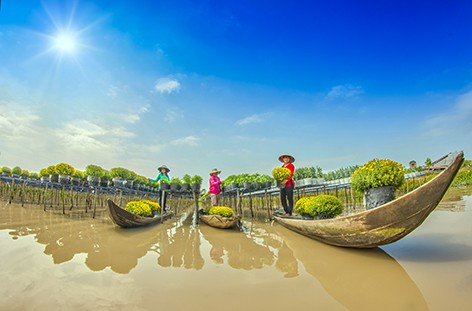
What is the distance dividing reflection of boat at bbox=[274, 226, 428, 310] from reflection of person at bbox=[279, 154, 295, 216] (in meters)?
3.69

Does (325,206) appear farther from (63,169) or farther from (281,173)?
(63,169)

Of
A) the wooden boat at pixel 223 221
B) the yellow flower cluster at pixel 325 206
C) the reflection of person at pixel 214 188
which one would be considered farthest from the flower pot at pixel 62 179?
the yellow flower cluster at pixel 325 206

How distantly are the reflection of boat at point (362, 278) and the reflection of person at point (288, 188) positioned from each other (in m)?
3.69

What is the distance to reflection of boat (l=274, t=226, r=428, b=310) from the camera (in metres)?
2.68

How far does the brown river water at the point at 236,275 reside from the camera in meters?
2.71

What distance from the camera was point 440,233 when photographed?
5.93 meters

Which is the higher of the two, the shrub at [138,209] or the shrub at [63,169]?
the shrub at [63,169]

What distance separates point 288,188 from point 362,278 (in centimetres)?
545

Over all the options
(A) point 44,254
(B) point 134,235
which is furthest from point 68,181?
(A) point 44,254

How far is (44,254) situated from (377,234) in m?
6.75

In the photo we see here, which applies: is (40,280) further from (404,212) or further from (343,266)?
(404,212)

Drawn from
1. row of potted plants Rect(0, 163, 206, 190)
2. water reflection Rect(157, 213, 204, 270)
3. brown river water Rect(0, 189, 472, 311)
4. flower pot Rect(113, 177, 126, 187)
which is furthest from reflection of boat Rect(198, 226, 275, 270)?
flower pot Rect(113, 177, 126, 187)

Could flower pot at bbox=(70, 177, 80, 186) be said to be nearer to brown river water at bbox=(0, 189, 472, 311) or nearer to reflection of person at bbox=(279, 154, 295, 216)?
brown river water at bbox=(0, 189, 472, 311)

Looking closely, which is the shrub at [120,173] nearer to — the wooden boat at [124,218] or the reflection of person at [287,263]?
the wooden boat at [124,218]
